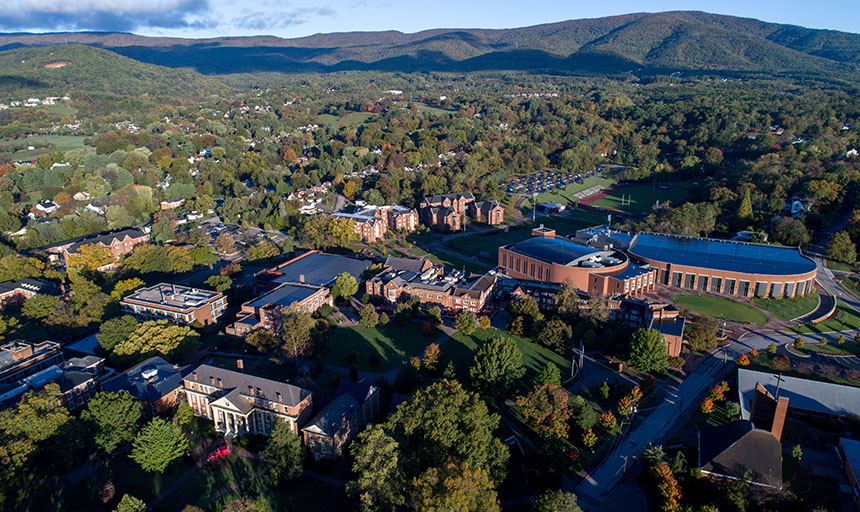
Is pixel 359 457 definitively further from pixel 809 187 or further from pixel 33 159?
pixel 33 159

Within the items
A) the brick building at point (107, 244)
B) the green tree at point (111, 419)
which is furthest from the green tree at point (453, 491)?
the brick building at point (107, 244)

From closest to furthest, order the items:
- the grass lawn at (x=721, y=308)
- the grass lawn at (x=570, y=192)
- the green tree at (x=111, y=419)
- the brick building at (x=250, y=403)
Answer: the green tree at (x=111, y=419), the brick building at (x=250, y=403), the grass lawn at (x=721, y=308), the grass lawn at (x=570, y=192)

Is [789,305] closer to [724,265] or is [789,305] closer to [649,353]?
[724,265]

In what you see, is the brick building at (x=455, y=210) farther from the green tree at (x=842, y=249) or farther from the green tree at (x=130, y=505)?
the green tree at (x=130, y=505)

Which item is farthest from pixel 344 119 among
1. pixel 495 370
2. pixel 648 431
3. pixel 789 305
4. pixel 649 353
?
pixel 648 431

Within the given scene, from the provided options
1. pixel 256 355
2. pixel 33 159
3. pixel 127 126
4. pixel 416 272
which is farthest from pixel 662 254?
pixel 127 126
